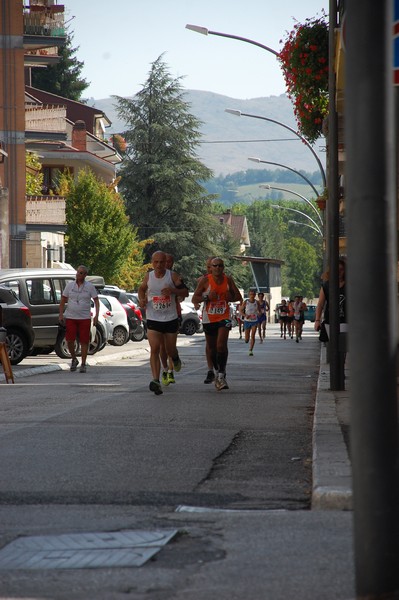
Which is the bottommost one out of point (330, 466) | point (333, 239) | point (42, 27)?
point (330, 466)

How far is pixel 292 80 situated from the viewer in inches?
835

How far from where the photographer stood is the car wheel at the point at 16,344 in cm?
2428

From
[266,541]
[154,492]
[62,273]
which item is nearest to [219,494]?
[154,492]

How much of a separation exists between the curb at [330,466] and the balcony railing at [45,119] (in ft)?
143

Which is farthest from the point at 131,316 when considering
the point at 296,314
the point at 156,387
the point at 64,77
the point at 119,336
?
the point at 64,77

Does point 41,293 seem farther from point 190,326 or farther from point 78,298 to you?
point 190,326

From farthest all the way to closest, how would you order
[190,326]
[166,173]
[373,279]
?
[166,173] → [190,326] → [373,279]

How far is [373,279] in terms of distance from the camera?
4.35 meters

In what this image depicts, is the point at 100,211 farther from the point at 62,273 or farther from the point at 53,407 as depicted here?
the point at 53,407

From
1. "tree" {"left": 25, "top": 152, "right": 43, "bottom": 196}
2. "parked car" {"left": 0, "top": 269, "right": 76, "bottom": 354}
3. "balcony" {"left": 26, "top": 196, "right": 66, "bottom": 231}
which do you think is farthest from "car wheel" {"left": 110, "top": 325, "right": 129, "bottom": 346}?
"tree" {"left": 25, "top": 152, "right": 43, "bottom": 196}

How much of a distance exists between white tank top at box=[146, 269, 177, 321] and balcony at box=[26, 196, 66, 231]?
38573 mm

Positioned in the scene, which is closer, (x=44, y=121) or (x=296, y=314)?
(x=296, y=314)

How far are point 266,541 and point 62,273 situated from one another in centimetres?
2220

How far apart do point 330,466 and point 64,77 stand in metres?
89.6
